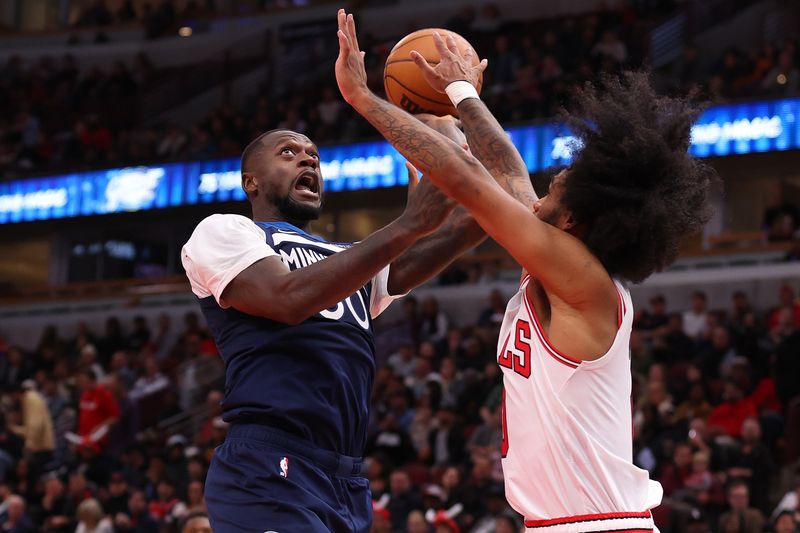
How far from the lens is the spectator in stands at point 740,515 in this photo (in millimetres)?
9719

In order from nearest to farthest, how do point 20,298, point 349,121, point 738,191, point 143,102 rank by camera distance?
point 738,191
point 349,121
point 20,298
point 143,102

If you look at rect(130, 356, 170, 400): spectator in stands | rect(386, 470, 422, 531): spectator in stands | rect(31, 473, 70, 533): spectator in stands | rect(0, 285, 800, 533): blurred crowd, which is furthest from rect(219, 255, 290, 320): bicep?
rect(130, 356, 170, 400): spectator in stands

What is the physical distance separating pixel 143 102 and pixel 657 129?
81.7ft

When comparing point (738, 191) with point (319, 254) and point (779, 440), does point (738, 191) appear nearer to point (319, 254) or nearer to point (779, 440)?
point (779, 440)

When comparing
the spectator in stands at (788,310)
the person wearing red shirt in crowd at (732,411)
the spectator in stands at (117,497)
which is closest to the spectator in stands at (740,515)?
the person wearing red shirt in crowd at (732,411)

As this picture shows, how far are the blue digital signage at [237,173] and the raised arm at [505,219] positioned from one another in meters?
13.8

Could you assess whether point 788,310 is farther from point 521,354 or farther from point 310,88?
point 310,88

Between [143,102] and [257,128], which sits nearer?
[257,128]

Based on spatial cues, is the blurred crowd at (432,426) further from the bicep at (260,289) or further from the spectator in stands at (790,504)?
the bicep at (260,289)

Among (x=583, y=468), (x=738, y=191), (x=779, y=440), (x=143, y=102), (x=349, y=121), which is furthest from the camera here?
(x=143, y=102)

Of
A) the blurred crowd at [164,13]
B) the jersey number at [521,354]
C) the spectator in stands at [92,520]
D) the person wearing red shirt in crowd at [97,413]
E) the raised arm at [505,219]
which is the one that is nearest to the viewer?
the raised arm at [505,219]

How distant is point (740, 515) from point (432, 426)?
14.7 ft

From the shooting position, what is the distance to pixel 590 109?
3.82 meters

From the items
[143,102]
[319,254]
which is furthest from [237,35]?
[319,254]
